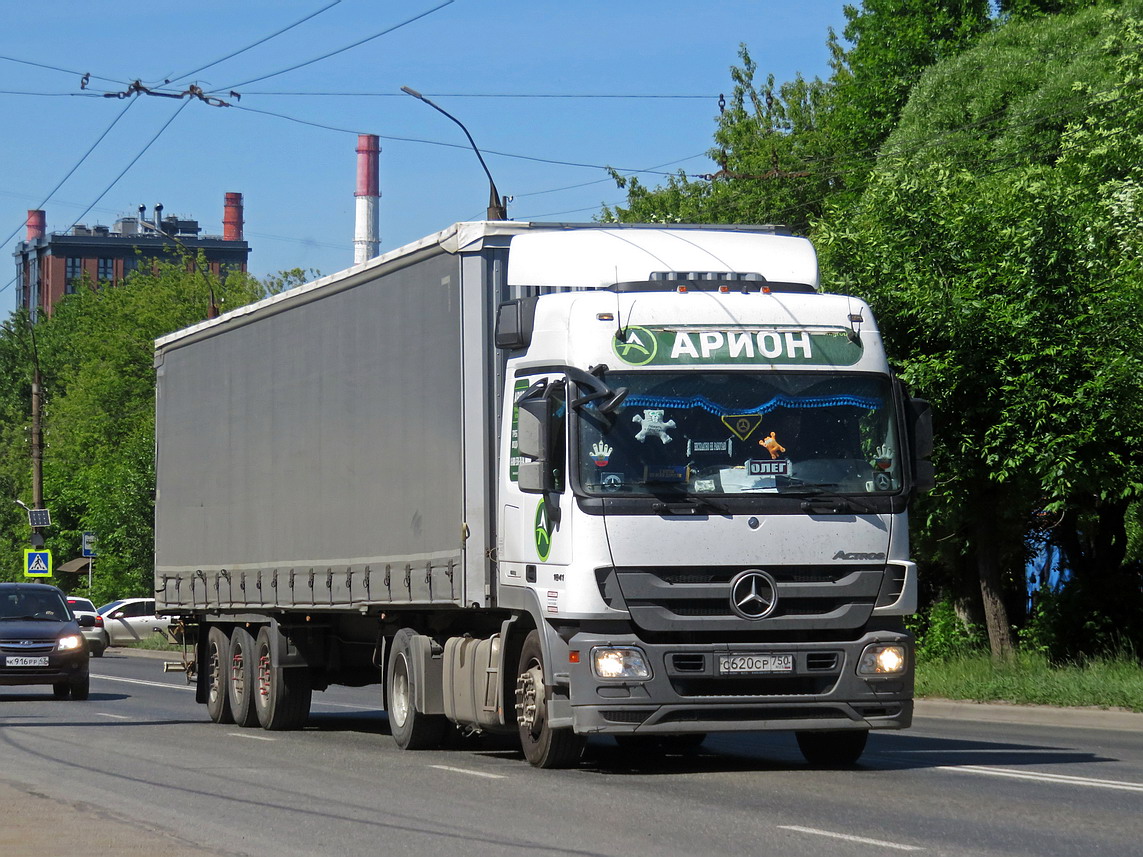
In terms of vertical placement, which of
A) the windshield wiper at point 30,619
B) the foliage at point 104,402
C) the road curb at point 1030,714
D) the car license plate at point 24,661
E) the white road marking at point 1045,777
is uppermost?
the foliage at point 104,402

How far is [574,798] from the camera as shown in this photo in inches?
443

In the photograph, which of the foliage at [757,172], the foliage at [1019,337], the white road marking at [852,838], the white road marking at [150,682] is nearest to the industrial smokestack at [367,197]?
the foliage at [757,172]

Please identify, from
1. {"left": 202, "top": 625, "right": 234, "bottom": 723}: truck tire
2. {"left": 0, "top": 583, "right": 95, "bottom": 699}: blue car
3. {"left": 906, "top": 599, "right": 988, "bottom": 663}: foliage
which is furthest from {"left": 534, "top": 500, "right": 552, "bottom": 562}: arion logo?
{"left": 0, "top": 583, "right": 95, "bottom": 699}: blue car

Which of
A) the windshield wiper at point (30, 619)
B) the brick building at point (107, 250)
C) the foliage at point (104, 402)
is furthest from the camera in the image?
Result: the brick building at point (107, 250)

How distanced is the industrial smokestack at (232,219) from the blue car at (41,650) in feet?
399

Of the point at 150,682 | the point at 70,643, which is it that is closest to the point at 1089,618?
the point at 70,643

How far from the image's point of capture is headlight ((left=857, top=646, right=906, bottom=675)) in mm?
12320

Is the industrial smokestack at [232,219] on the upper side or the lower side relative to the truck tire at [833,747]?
upper

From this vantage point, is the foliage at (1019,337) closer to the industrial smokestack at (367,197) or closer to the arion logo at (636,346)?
the arion logo at (636,346)

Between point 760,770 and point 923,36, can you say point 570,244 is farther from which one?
point 923,36

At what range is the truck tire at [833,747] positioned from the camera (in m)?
13.3

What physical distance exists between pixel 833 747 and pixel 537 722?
7.17 feet

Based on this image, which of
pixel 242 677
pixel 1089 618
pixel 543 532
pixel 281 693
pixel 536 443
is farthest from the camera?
pixel 1089 618

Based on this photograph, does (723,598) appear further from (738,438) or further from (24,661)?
(24,661)
